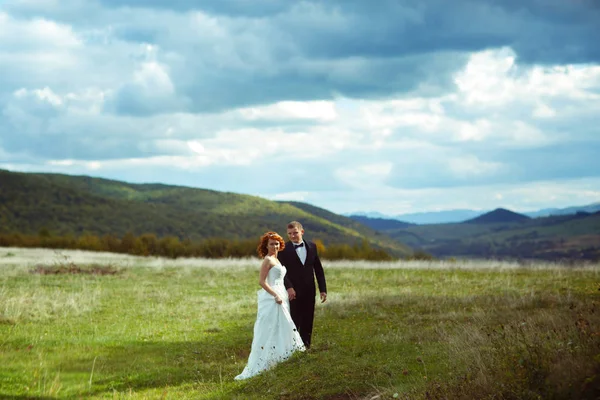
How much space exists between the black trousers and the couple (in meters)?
0.11

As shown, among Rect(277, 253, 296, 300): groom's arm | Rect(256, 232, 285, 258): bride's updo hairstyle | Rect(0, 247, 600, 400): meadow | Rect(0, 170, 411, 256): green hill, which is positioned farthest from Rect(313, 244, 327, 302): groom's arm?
Rect(0, 170, 411, 256): green hill

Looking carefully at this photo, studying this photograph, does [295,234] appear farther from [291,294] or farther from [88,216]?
[88,216]

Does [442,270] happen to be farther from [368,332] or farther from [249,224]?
[249,224]

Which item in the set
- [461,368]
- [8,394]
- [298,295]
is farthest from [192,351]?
[461,368]

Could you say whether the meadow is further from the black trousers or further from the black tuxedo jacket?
the black tuxedo jacket

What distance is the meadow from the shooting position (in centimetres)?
997

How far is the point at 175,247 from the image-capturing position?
3071 inches

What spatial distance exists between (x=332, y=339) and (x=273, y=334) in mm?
4088

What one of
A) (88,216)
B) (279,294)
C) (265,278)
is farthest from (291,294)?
(88,216)

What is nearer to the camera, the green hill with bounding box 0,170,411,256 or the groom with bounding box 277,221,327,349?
the groom with bounding box 277,221,327,349

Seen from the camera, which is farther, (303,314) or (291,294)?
(303,314)

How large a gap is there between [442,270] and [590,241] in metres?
146

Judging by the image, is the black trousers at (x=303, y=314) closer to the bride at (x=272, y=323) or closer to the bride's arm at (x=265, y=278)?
the bride at (x=272, y=323)

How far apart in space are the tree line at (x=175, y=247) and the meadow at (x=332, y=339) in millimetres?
32399
